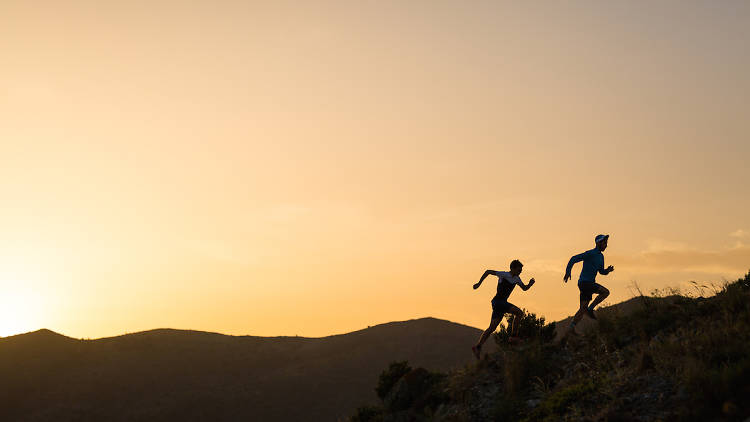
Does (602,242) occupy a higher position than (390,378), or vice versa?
(602,242)

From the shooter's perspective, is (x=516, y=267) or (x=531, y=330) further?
(x=531, y=330)

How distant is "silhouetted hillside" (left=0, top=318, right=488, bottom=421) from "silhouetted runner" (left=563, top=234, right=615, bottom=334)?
2858 centimetres

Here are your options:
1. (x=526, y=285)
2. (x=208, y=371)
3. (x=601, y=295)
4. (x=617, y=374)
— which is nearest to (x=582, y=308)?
(x=601, y=295)

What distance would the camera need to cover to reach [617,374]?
11.4m

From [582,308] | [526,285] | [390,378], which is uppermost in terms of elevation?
[526,285]

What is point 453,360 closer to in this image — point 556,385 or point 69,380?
point 69,380

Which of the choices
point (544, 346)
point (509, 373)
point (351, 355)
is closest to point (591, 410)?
point (509, 373)

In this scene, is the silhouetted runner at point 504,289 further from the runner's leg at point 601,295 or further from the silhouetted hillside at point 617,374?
the runner's leg at point 601,295

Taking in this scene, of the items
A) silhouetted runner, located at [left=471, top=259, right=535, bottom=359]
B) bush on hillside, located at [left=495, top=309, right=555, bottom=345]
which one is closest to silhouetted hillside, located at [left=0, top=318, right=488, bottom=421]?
bush on hillside, located at [left=495, top=309, right=555, bottom=345]

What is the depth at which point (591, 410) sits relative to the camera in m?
10.7

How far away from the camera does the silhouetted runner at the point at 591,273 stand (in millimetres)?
14250

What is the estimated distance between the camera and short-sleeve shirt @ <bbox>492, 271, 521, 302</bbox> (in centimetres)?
1423

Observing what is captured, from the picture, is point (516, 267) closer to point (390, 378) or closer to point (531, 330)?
point (531, 330)

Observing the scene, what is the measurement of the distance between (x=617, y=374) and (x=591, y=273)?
3.29 meters
